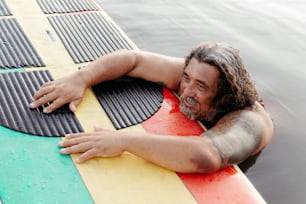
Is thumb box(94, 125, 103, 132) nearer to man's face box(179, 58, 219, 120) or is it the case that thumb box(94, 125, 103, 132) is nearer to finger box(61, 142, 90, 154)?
finger box(61, 142, 90, 154)

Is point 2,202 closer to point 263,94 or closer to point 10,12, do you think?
point 10,12

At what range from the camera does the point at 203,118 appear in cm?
299

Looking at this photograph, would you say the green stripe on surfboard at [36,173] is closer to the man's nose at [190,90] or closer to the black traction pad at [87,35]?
the man's nose at [190,90]

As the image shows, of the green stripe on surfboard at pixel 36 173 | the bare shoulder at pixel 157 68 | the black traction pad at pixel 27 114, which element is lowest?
the green stripe on surfboard at pixel 36 173

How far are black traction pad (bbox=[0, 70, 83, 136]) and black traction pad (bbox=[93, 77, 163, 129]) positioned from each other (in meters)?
0.27

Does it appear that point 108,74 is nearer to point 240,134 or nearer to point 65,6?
point 240,134

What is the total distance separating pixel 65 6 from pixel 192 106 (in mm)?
1916

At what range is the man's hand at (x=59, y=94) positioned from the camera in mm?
2762

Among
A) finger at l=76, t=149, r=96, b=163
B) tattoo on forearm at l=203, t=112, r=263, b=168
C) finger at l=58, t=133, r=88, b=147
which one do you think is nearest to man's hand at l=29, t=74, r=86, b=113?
finger at l=58, t=133, r=88, b=147

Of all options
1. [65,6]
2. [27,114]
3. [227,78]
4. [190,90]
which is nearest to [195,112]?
[190,90]

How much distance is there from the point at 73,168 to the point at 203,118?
100 centimetres

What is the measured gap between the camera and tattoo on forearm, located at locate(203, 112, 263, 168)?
2.56 meters

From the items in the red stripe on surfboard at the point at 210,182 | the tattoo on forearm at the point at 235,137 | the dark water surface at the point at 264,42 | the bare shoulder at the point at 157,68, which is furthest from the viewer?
the bare shoulder at the point at 157,68

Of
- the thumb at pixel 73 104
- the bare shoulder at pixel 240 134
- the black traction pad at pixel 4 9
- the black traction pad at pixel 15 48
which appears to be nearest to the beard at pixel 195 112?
the bare shoulder at pixel 240 134
